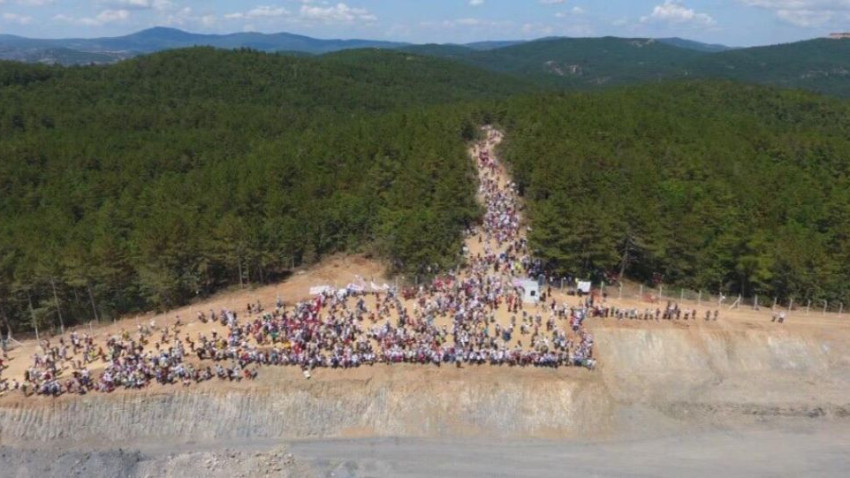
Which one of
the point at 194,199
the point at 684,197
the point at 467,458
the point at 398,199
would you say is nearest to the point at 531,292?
the point at 467,458

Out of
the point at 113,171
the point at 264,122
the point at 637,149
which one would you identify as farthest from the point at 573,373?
the point at 264,122

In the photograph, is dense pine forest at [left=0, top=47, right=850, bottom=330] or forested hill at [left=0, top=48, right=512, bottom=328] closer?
forested hill at [left=0, top=48, right=512, bottom=328]

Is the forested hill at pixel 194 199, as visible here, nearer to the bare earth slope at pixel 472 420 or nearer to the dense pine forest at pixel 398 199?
the dense pine forest at pixel 398 199

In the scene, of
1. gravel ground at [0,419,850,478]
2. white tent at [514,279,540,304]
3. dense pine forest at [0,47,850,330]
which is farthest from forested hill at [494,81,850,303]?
gravel ground at [0,419,850,478]

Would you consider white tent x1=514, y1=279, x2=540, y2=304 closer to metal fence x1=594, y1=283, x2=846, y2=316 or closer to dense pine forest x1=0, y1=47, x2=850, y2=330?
dense pine forest x1=0, y1=47, x2=850, y2=330

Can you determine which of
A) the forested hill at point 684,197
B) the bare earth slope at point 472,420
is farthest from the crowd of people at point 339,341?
the forested hill at point 684,197

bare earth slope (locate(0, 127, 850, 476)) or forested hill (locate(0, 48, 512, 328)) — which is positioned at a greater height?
forested hill (locate(0, 48, 512, 328))

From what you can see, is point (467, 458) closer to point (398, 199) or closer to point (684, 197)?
point (398, 199)
